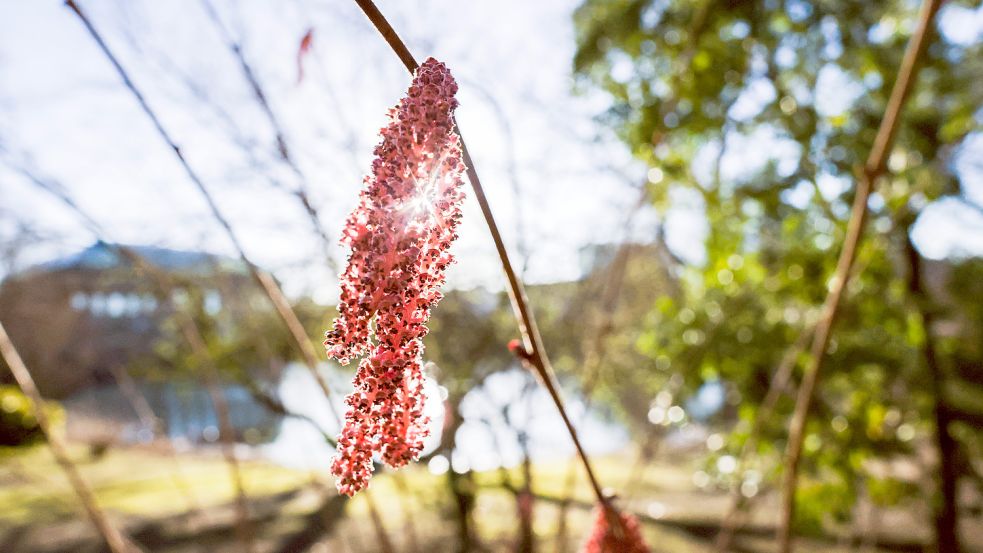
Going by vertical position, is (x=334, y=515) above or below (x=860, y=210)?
below

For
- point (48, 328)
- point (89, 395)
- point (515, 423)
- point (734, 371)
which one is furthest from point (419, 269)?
point (89, 395)

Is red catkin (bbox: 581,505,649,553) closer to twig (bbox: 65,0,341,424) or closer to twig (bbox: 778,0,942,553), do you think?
twig (bbox: 778,0,942,553)

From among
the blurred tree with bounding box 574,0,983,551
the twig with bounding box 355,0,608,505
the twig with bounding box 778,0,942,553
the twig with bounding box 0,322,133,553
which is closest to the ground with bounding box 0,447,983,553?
the blurred tree with bounding box 574,0,983,551

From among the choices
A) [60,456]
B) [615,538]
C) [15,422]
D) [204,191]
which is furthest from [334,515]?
[15,422]

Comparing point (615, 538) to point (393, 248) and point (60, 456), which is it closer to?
point (393, 248)

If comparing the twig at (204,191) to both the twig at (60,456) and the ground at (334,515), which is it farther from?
the ground at (334,515)

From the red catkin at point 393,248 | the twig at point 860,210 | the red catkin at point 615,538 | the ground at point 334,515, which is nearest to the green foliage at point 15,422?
the ground at point 334,515

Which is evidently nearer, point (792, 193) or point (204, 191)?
point (204, 191)
